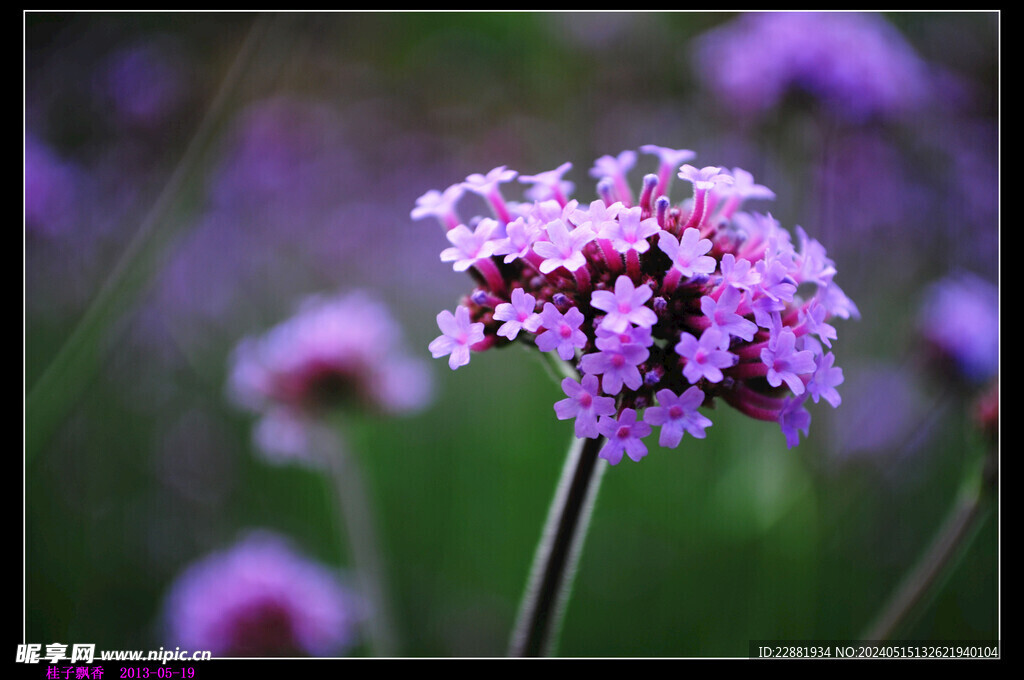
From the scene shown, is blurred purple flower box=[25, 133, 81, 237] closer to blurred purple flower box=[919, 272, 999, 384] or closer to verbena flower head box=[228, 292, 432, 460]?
verbena flower head box=[228, 292, 432, 460]

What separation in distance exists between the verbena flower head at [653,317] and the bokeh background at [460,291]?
1476 millimetres

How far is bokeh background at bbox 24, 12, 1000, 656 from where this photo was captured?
3.78 m

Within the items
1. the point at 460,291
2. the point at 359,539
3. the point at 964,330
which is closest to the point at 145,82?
the point at 460,291

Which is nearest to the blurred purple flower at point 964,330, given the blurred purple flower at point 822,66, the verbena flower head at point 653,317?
the blurred purple flower at point 822,66

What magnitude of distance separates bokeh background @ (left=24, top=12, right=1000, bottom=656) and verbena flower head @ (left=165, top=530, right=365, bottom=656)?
30 centimetres

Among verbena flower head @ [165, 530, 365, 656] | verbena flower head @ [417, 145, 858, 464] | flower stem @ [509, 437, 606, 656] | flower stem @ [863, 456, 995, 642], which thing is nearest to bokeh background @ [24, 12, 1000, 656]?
flower stem @ [863, 456, 995, 642]

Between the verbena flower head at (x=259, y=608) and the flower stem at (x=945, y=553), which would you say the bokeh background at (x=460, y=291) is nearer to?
the flower stem at (x=945, y=553)

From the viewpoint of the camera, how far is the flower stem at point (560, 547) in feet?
6.13

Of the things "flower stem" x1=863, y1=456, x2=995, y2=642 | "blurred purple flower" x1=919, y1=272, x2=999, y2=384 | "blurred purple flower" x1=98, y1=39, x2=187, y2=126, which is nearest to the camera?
"flower stem" x1=863, y1=456, x2=995, y2=642

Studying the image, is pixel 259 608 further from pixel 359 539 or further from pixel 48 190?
pixel 48 190

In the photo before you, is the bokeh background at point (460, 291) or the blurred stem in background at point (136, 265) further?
the bokeh background at point (460, 291)

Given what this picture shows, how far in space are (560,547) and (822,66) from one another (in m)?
3.12

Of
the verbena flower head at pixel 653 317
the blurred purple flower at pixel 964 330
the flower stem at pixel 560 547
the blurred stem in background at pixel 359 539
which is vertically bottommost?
the blurred stem in background at pixel 359 539

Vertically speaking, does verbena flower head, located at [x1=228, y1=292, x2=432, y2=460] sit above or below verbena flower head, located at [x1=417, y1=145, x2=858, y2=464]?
below
